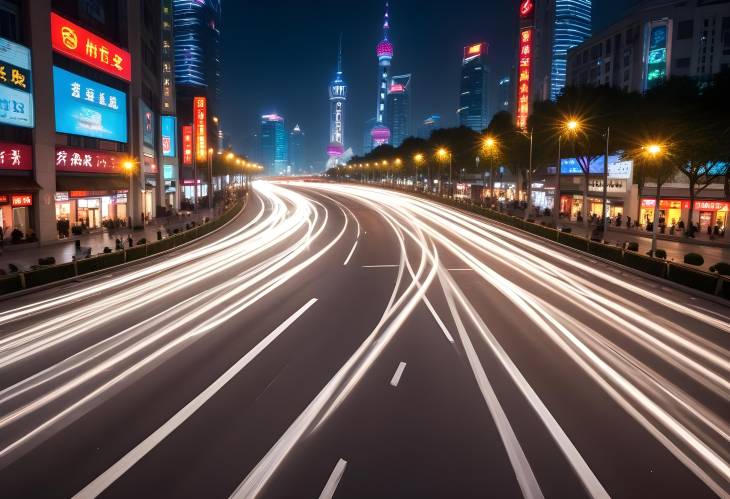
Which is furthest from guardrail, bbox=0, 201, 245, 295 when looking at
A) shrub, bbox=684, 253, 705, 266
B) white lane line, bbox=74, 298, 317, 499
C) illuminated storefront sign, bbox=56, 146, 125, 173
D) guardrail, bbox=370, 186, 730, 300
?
shrub, bbox=684, 253, 705, 266

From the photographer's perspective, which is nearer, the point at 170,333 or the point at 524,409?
the point at 524,409

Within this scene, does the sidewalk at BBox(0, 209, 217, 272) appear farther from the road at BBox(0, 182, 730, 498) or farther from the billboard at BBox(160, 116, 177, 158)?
the billboard at BBox(160, 116, 177, 158)

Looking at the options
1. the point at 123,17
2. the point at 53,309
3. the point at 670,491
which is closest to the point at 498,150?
the point at 123,17

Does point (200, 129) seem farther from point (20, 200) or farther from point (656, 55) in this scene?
point (656, 55)

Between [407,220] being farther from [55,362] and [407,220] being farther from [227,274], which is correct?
[55,362]

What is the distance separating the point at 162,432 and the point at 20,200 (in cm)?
2976

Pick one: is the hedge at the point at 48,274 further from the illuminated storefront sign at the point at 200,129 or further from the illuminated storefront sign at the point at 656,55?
the illuminated storefront sign at the point at 656,55

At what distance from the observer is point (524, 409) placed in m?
10.5

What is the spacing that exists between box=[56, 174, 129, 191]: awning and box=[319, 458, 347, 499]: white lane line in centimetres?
3532

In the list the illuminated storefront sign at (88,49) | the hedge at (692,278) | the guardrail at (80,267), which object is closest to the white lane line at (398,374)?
the hedge at (692,278)

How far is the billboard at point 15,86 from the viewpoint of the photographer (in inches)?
1166

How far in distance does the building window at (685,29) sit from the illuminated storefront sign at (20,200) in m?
93.0

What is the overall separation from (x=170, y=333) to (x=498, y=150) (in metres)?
62.0

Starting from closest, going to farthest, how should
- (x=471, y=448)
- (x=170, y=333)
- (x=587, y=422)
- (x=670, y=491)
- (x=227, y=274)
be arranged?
1. (x=670, y=491)
2. (x=471, y=448)
3. (x=587, y=422)
4. (x=170, y=333)
5. (x=227, y=274)
